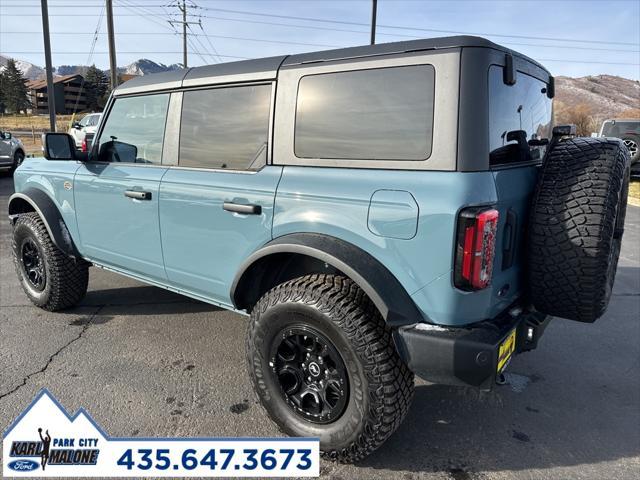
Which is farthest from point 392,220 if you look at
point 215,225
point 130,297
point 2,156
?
point 2,156

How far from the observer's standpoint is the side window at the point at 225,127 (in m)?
2.71

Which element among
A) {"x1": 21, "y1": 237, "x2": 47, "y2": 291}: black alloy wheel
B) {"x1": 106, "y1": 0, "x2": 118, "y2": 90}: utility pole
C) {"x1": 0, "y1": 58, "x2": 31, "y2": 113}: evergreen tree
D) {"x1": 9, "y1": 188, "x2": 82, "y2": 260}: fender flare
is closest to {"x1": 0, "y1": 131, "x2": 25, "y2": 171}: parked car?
{"x1": 106, "y1": 0, "x2": 118, "y2": 90}: utility pole

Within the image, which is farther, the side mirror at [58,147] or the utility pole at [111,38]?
the utility pole at [111,38]

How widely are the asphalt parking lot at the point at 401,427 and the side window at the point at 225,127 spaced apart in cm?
141

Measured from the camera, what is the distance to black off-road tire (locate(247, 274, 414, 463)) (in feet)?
7.06

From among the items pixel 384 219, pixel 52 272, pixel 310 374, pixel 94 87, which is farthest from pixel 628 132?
pixel 94 87

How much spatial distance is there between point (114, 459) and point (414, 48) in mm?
2437

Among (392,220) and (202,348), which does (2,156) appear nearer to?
(202,348)

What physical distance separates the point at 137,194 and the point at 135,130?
575 millimetres

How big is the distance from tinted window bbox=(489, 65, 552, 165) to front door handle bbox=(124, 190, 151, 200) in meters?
2.15

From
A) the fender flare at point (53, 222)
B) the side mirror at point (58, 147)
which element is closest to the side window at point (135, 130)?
the side mirror at point (58, 147)

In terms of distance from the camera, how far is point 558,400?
117 inches

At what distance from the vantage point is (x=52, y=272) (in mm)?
3967

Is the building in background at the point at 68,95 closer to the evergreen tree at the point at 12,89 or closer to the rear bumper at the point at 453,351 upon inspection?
the evergreen tree at the point at 12,89
